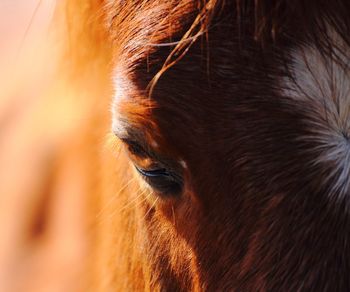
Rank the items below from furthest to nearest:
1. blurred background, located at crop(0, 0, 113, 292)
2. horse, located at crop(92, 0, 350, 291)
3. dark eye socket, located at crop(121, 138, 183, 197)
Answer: blurred background, located at crop(0, 0, 113, 292) → dark eye socket, located at crop(121, 138, 183, 197) → horse, located at crop(92, 0, 350, 291)

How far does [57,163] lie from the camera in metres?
2.57

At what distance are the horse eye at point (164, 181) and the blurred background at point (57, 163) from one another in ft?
2.45

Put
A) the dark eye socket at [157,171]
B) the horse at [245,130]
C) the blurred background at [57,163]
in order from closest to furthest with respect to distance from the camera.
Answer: the horse at [245,130] < the dark eye socket at [157,171] < the blurred background at [57,163]

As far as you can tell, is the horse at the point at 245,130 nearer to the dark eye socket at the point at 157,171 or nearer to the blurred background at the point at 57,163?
the dark eye socket at the point at 157,171

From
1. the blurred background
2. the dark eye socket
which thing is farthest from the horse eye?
the blurred background

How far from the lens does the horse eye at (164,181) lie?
1467 mm

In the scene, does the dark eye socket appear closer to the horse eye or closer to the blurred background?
the horse eye

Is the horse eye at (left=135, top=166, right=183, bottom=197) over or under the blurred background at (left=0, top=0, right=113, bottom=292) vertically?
under

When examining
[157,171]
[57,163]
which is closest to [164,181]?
[157,171]

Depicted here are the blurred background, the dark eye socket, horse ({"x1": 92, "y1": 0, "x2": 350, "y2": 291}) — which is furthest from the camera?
the blurred background

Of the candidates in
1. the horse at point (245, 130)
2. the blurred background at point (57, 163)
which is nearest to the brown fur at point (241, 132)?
the horse at point (245, 130)

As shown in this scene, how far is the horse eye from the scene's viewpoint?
4.81ft

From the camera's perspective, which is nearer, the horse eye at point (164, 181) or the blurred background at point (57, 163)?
the horse eye at point (164, 181)

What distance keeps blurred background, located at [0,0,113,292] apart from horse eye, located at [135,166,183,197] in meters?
0.75
